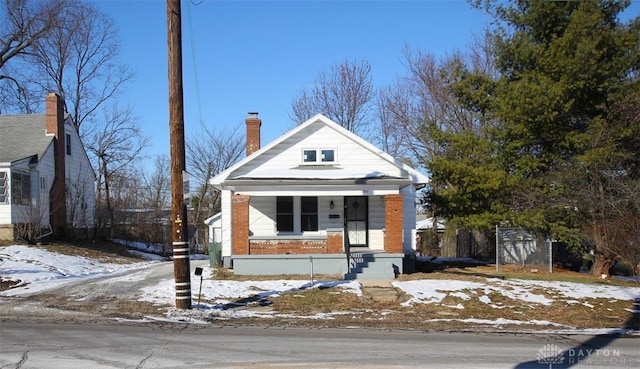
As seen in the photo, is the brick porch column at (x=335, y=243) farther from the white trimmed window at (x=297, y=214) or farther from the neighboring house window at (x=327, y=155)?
the neighboring house window at (x=327, y=155)

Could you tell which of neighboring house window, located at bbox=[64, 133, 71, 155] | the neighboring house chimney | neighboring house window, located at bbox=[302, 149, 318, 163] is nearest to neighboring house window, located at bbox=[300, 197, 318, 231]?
neighboring house window, located at bbox=[302, 149, 318, 163]

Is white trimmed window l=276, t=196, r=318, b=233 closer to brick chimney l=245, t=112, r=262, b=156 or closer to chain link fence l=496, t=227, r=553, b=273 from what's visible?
brick chimney l=245, t=112, r=262, b=156

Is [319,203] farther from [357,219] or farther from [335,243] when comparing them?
[335,243]

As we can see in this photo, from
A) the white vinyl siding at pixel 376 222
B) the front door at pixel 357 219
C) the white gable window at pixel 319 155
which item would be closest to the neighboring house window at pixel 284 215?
the white gable window at pixel 319 155

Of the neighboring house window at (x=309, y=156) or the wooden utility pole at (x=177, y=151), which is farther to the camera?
the neighboring house window at (x=309, y=156)

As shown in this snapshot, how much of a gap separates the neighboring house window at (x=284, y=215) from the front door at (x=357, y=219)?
2071mm

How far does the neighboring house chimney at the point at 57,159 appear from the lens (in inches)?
1166

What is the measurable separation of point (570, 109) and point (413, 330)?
13330 millimetres

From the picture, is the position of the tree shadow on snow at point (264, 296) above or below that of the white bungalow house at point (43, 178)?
below

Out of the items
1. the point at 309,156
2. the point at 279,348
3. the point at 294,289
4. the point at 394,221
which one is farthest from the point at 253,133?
the point at 279,348

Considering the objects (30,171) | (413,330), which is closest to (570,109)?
(413,330)

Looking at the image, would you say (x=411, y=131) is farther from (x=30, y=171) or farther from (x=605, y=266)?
(x=30, y=171)

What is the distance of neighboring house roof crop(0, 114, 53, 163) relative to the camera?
28.2 m

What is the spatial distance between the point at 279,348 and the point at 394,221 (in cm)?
1111
